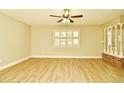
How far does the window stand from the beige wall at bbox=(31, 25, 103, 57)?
265 millimetres

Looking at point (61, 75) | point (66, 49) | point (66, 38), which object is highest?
point (66, 38)

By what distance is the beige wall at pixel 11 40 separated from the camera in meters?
6.53

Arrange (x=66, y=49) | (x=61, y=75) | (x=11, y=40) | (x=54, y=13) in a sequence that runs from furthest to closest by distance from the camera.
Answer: (x=66, y=49) < (x=11, y=40) < (x=54, y=13) < (x=61, y=75)

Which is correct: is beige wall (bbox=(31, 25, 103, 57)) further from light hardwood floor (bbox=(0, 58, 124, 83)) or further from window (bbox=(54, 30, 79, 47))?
light hardwood floor (bbox=(0, 58, 124, 83))

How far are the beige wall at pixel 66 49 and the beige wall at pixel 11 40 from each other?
144cm

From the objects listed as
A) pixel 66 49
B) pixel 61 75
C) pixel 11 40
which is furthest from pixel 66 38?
pixel 61 75

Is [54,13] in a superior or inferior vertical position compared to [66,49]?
superior

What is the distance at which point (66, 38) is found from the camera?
1136 centimetres

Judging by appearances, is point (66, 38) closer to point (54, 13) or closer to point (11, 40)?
point (11, 40)

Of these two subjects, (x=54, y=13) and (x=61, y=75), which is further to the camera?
(x=54, y=13)

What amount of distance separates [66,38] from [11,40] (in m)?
4.63

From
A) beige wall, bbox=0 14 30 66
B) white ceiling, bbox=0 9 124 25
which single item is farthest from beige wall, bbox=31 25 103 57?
white ceiling, bbox=0 9 124 25
